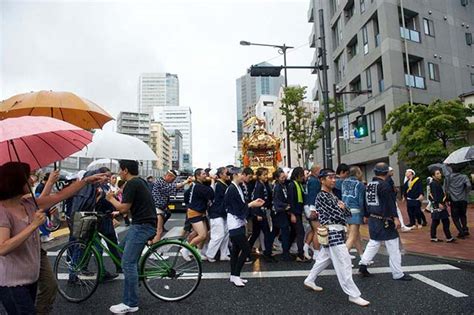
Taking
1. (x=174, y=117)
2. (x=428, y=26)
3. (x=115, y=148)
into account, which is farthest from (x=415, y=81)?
(x=174, y=117)

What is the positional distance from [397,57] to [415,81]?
2.14m

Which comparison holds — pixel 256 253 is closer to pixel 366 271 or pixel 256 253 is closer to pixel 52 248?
pixel 366 271

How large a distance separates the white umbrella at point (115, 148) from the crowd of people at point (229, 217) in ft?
1.43

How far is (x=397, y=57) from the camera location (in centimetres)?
2258

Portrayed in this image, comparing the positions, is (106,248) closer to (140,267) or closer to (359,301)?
(140,267)

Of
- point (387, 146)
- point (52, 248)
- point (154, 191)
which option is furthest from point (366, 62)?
point (52, 248)

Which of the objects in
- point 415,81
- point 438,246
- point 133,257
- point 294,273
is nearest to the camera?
point 133,257

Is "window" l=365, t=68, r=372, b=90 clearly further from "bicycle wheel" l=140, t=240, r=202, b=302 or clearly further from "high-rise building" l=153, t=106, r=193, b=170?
"high-rise building" l=153, t=106, r=193, b=170

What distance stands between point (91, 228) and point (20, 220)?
244cm

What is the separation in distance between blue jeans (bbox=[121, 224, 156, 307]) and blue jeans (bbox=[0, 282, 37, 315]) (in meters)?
1.59

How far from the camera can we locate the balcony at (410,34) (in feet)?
76.0

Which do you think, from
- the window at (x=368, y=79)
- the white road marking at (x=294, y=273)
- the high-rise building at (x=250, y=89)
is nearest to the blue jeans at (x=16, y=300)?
the white road marking at (x=294, y=273)

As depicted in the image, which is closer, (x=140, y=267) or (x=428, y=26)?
(x=140, y=267)

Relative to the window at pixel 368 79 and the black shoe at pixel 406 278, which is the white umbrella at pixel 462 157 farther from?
the window at pixel 368 79
